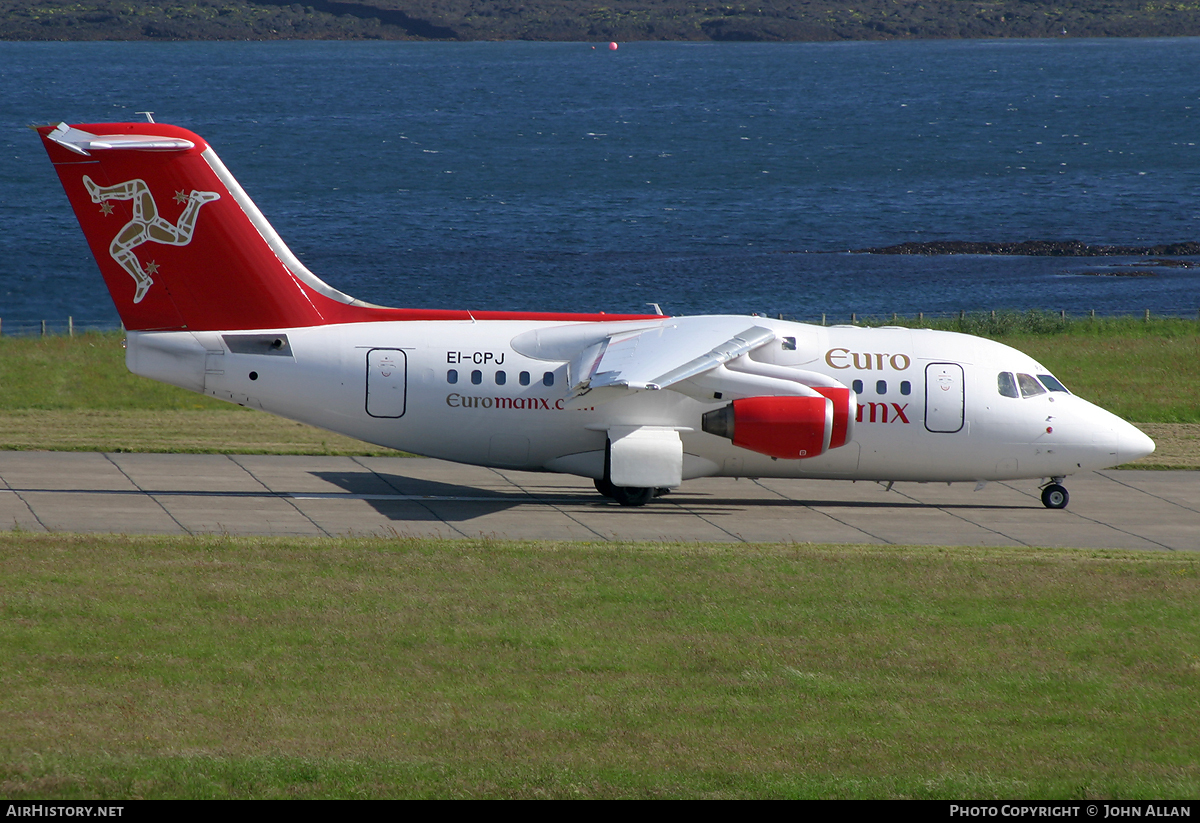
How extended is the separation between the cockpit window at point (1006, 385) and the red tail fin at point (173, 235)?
14513 mm

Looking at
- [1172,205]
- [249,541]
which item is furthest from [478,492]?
[1172,205]

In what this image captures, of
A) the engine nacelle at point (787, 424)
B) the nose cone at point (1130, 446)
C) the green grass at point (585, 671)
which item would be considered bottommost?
the green grass at point (585, 671)

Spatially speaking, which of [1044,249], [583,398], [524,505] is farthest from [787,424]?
[1044,249]

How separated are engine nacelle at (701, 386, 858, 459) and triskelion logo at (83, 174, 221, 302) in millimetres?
11111

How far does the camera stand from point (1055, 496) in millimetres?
28906

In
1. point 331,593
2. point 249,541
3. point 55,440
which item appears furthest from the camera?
point 55,440

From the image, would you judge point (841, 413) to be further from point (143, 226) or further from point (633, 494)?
point (143, 226)

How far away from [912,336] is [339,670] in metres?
16.6

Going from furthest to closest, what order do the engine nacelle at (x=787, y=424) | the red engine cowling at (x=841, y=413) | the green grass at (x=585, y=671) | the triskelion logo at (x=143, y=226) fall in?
the red engine cowling at (x=841, y=413), the engine nacelle at (x=787, y=424), the triskelion logo at (x=143, y=226), the green grass at (x=585, y=671)

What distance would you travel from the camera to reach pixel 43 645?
16.7m

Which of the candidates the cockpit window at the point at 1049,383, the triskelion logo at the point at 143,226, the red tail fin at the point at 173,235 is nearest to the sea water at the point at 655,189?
the cockpit window at the point at 1049,383

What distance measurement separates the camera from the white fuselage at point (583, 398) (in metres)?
26.7

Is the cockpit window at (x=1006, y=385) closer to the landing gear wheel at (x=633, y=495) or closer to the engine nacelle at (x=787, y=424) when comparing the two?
the engine nacelle at (x=787, y=424)
